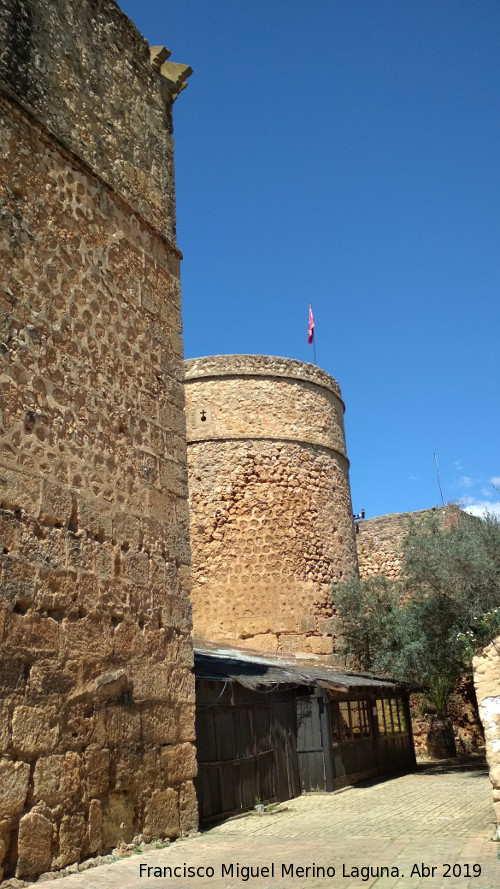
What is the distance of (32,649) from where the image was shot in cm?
536

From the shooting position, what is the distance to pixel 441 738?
1608 cm

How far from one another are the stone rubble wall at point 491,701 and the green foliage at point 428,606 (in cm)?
555

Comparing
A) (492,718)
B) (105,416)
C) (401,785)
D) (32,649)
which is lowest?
(401,785)

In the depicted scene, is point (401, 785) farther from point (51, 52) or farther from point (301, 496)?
point (51, 52)

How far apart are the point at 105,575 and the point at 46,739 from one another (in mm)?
1342

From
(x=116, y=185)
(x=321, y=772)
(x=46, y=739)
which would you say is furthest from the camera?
(x=321, y=772)

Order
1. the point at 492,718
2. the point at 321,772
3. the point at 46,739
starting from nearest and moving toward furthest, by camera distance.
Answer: the point at 46,739 < the point at 492,718 < the point at 321,772

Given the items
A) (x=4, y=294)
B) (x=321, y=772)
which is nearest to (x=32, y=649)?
(x=4, y=294)

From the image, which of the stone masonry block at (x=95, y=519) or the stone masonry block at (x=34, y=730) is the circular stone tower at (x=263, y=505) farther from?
the stone masonry block at (x=34, y=730)

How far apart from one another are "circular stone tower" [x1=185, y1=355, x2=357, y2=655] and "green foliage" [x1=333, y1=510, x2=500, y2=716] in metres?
0.67

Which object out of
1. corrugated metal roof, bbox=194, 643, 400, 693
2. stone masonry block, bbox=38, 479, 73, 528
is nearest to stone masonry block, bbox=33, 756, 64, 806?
stone masonry block, bbox=38, 479, 73, 528

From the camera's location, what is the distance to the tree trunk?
16.0 m

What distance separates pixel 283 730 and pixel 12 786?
639cm

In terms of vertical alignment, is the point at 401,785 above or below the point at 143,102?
below
